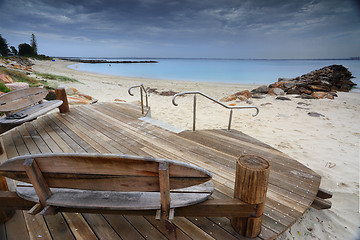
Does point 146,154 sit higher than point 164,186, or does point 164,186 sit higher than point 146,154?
point 164,186

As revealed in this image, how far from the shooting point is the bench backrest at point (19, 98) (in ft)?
12.0

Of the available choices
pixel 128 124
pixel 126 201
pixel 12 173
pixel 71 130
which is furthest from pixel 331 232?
pixel 71 130

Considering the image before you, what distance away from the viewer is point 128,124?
4184 millimetres

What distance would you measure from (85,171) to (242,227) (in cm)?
140

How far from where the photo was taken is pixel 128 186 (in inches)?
48.1

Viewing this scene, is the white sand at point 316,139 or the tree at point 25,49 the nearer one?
the white sand at point 316,139

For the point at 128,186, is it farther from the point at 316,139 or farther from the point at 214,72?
the point at 214,72

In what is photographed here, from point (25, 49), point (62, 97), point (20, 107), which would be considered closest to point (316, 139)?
point (62, 97)

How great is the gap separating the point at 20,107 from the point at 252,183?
4900mm

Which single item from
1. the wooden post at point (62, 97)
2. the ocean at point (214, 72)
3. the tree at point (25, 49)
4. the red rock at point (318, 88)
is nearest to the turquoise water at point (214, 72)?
the ocean at point (214, 72)

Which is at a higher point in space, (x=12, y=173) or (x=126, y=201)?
(x=12, y=173)

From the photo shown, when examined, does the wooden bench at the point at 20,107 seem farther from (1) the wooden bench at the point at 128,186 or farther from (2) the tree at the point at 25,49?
(2) the tree at the point at 25,49

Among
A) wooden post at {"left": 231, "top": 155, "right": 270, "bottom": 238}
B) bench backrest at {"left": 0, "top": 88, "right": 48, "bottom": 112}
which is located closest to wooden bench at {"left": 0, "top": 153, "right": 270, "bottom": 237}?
wooden post at {"left": 231, "top": 155, "right": 270, "bottom": 238}

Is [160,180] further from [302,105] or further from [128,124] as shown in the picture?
[302,105]
